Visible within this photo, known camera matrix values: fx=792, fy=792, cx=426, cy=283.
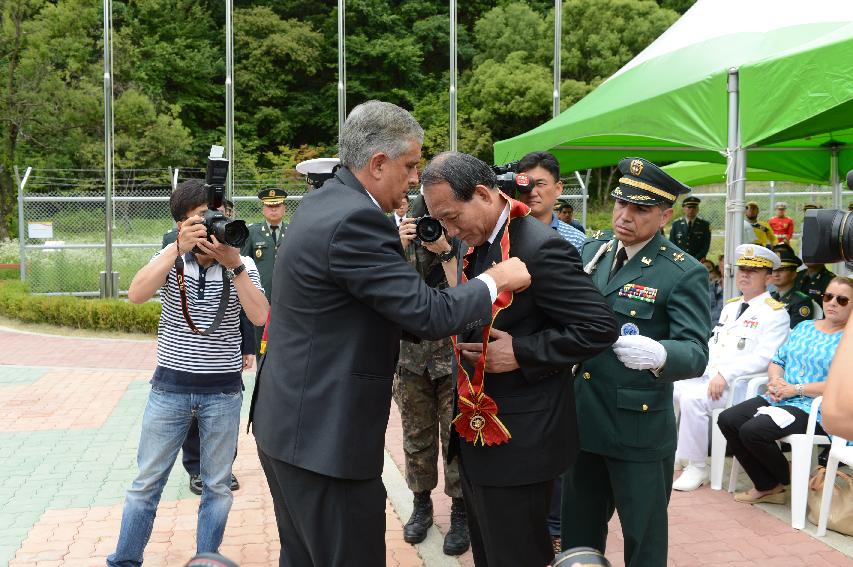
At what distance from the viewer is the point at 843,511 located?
178 inches

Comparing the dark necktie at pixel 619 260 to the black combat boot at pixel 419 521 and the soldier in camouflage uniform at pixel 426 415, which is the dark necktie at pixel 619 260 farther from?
the black combat boot at pixel 419 521

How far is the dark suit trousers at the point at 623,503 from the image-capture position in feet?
9.77

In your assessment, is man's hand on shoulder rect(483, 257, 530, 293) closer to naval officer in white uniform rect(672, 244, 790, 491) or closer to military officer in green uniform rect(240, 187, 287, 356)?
naval officer in white uniform rect(672, 244, 790, 491)

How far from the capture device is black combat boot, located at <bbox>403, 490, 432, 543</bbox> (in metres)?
4.44

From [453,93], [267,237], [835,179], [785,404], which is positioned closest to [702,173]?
[835,179]

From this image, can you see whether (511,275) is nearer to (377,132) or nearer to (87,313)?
(377,132)

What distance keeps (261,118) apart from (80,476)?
98.8 feet

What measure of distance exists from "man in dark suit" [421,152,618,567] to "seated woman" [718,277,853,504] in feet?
9.17

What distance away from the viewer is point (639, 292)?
120 inches

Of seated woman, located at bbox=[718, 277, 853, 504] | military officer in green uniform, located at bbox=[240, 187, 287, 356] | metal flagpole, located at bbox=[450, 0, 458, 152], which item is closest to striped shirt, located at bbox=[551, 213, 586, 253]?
seated woman, located at bbox=[718, 277, 853, 504]

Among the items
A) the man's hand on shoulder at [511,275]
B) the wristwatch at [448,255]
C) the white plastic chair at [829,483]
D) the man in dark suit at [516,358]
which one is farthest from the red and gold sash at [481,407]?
the white plastic chair at [829,483]

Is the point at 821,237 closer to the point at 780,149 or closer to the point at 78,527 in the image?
the point at 78,527

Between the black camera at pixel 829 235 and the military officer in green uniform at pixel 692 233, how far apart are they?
35.9ft

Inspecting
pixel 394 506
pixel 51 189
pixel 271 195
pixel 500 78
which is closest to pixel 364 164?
pixel 394 506
